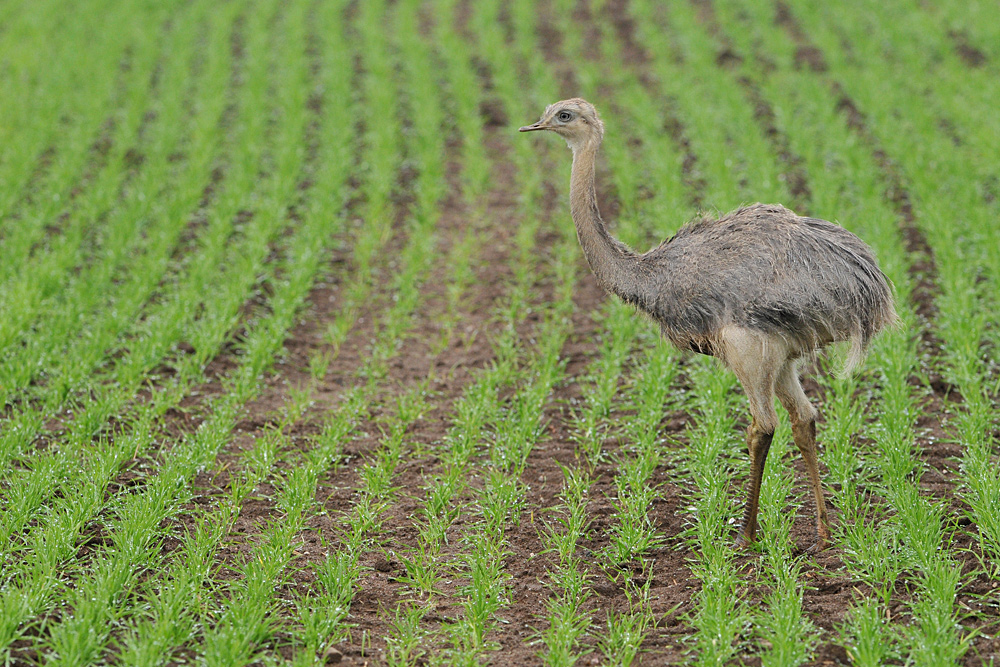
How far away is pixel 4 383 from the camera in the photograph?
24.2ft

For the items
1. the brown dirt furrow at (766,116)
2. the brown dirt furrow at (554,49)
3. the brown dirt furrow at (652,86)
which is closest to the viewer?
the brown dirt furrow at (766,116)

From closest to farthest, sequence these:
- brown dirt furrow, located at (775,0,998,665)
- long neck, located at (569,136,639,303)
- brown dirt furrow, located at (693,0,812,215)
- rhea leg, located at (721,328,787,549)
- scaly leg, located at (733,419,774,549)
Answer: brown dirt furrow, located at (775,0,998,665), rhea leg, located at (721,328,787,549), scaly leg, located at (733,419,774,549), long neck, located at (569,136,639,303), brown dirt furrow, located at (693,0,812,215)

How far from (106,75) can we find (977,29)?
12325 millimetres

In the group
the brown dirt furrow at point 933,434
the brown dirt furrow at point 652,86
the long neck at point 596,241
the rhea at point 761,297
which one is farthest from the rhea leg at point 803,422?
the brown dirt furrow at point 652,86

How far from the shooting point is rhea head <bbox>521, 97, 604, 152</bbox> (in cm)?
636

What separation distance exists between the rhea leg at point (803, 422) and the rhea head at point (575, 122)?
5.85 ft

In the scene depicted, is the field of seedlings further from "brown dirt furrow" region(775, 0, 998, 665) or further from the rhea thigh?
the rhea thigh

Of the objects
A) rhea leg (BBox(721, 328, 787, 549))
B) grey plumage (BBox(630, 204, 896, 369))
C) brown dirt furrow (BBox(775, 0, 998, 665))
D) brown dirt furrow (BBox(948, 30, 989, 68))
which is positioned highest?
grey plumage (BBox(630, 204, 896, 369))

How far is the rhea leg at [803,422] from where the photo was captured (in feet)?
19.3

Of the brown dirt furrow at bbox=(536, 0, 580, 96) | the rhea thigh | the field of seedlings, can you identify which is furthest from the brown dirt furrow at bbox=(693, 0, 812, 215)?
the rhea thigh

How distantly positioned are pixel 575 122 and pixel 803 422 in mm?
2199

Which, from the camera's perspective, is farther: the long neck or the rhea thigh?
the long neck

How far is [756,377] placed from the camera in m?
5.59

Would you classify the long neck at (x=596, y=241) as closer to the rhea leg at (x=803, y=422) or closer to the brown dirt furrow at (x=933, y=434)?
the rhea leg at (x=803, y=422)
